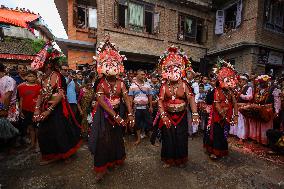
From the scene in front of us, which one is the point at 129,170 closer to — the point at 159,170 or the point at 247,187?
the point at 159,170

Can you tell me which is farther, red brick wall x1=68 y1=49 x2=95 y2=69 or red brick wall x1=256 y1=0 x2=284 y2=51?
red brick wall x1=68 y1=49 x2=95 y2=69

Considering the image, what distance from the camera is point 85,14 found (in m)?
14.8

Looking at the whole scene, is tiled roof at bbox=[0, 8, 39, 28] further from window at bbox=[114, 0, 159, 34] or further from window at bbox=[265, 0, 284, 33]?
window at bbox=[265, 0, 284, 33]

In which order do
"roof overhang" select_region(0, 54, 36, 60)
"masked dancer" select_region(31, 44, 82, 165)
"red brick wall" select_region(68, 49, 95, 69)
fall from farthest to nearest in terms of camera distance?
1. "roof overhang" select_region(0, 54, 36, 60)
2. "red brick wall" select_region(68, 49, 95, 69)
3. "masked dancer" select_region(31, 44, 82, 165)

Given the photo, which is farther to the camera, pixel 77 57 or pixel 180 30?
pixel 180 30

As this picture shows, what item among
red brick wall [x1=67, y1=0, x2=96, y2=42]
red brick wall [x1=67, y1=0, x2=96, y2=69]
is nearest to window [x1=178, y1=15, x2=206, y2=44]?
red brick wall [x1=67, y1=0, x2=96, y2=69]

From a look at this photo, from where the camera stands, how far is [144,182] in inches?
154

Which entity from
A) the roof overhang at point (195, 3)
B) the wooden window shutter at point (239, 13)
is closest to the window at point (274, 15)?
the wooden window shutter at point (239, 13)

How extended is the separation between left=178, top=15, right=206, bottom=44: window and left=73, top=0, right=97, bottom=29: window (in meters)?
5.83

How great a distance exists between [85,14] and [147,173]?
43.4ft

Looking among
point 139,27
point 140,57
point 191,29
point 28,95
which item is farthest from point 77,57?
point 191,29

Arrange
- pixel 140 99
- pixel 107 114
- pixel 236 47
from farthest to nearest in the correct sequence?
pixel 236 47, pixel 140 99, pixel 107 114

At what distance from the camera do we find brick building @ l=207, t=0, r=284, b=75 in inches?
497

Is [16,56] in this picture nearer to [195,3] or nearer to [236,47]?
[195,3]
